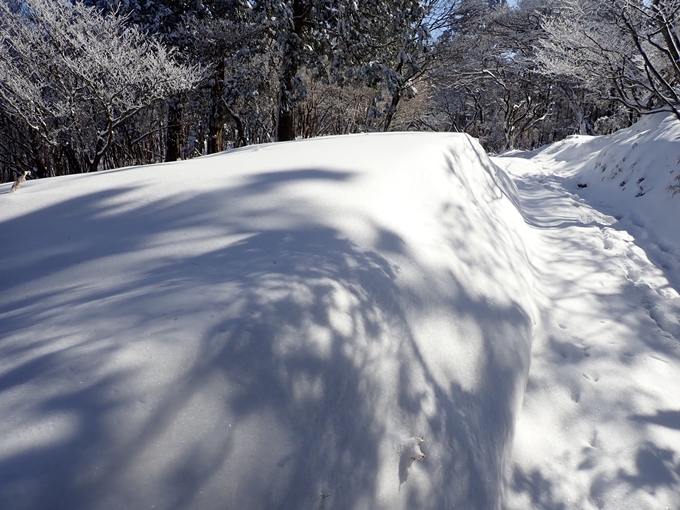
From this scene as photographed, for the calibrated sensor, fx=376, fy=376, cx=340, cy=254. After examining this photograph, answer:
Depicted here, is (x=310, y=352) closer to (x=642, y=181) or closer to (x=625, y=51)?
(x=642, y=181)

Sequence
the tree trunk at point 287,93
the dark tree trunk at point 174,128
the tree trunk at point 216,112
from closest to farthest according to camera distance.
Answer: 1. the tree trunk at point 287,93
2. the dark tree trunk at point 174,128
3. the tree trunk at point 216,112

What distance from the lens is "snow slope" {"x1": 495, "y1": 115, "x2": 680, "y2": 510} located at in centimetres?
165

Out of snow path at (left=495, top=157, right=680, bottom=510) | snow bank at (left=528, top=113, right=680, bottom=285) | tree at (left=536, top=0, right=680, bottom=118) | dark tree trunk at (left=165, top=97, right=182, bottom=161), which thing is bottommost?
snow path at (left=495, top=157, right=680, bottom=510)

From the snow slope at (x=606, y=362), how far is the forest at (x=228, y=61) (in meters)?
2.61

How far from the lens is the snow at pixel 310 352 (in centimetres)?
93

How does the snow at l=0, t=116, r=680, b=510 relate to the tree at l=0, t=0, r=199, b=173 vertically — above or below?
below

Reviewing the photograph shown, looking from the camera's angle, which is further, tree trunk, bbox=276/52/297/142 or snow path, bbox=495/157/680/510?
tree trunk, bbox=276/52/297/142

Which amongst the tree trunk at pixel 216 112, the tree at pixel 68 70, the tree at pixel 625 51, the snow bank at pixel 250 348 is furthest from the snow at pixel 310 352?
the tree trunk at pixel 216 112

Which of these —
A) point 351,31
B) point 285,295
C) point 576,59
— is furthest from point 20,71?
point 576,59

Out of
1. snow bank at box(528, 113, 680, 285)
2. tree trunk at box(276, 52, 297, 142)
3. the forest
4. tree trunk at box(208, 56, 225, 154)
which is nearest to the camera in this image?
snow bank at box(528, 113, 680, 285)

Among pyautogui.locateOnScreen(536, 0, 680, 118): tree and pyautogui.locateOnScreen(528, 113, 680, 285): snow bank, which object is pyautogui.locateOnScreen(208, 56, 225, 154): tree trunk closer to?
pyautogui.locateOnScreen(536, 0, 680, 118): tree

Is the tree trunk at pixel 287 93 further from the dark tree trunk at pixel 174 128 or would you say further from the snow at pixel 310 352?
the snow at pixel 310 352

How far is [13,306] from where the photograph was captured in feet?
4.60

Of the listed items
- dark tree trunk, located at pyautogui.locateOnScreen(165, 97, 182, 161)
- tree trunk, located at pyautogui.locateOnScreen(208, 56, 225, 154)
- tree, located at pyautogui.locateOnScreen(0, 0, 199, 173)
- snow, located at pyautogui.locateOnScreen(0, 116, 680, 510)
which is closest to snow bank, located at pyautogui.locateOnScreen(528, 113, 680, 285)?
snow, located at pyautogui.locateOnScreen(0, 116, 680, 510)
